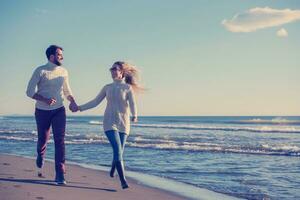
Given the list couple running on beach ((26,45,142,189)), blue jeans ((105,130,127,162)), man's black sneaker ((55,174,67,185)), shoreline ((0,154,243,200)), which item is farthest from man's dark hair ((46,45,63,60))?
shoreline ((0,154,243,200))

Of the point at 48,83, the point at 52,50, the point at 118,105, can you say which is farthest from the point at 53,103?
the point at 118,105

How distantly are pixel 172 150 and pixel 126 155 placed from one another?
2.21 m

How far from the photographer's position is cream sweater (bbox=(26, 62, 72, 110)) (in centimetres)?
548

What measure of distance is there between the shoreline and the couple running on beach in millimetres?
306

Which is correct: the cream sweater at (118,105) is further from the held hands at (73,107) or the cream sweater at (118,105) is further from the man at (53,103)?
the man at (53,103)

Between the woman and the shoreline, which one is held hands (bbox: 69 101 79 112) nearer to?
the woman

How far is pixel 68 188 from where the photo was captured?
5355 mm

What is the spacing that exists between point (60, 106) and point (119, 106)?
823 millimetres

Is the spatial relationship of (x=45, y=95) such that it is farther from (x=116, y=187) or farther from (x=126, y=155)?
(x=126, y=155)

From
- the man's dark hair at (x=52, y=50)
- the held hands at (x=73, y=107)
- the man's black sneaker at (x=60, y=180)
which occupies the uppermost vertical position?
the man's dark hair at (x=52, y=50)

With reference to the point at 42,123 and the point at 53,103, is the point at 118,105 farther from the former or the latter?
the point at 42,123

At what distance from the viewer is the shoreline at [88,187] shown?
4912 millimetres

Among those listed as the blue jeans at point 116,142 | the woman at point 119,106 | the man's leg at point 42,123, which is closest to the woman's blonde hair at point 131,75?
the woman at point 119,106

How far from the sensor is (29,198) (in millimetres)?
4492
